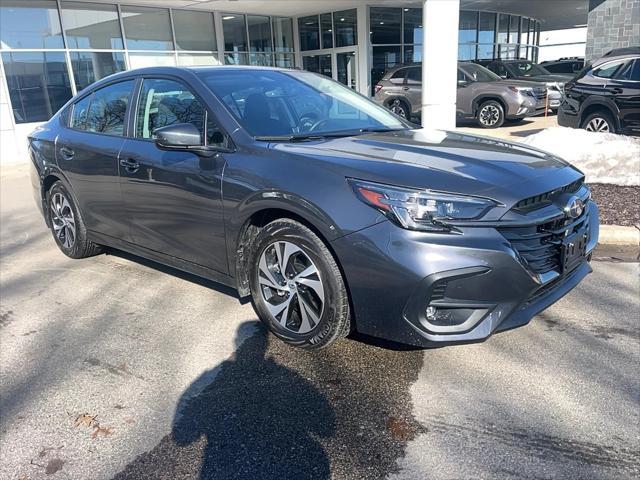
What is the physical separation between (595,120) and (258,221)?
30.3ft

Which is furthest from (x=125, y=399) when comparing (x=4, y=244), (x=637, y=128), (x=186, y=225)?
(x=637, y=128)

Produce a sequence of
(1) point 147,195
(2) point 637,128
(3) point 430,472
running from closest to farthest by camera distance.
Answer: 1. (3) point 430,472
2. (1) point 147,195
3. (2) point 637,128

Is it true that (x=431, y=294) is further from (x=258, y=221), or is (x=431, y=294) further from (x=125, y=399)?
(x=125, y=399)

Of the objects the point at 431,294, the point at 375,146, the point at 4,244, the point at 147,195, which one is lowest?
the point at 4,244

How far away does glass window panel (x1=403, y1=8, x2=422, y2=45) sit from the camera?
2195 cm

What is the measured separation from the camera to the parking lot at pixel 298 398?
2443 millimetres

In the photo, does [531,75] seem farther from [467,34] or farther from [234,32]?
[234,32]

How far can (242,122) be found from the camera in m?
3.57

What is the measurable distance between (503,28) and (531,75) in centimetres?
1184

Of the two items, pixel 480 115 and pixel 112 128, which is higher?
pixel 112 128

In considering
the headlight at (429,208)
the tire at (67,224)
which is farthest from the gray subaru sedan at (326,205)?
the tire at (67,224)

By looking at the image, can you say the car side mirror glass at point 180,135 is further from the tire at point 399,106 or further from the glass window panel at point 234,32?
the glass window panel at point 234,32

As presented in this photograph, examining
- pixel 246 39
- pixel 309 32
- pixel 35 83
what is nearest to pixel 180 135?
pixel 35 83

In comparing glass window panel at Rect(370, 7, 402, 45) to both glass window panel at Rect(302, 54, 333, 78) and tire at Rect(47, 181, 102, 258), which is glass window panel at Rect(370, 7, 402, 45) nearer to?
glass window panel at Rect(302, 54, 333, 78)
